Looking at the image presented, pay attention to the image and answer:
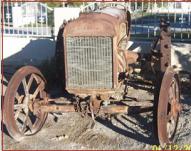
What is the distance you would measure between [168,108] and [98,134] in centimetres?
113

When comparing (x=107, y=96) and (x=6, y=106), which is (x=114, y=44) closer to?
(x=107, y=96)

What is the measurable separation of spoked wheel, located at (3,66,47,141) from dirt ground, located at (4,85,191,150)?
0.16 metres

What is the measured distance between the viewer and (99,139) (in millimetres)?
7246

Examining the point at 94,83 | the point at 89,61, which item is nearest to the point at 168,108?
the point at 94,83

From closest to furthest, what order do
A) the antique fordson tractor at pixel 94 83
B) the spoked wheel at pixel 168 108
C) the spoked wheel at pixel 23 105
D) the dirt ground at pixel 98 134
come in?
1. the spoked wheel at pixel 168 108
2. the antique fordson tractor at pixel 94 83
3. the spoked wheel at pixel 23 105
4. the dirt ground at pixel 98 134

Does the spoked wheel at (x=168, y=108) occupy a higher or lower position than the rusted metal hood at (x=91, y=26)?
lower

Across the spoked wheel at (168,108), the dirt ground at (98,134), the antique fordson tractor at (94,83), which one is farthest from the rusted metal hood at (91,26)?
the dirt ground at (98,134)

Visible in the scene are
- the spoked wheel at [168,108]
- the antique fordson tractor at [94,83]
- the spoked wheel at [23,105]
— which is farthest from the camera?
the spoked wheel at [23,105]

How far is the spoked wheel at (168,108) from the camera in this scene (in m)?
6.41

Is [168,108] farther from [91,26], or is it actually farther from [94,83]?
[91,26]

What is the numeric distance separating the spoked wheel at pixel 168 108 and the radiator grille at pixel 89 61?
2.60 ft

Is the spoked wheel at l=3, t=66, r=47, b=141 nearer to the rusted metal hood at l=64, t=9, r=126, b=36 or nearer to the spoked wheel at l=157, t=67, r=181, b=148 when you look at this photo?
the rusted metal hood at l=64, t=9, r=126, b=36

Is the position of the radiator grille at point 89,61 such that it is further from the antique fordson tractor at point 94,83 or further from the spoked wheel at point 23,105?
the spoked wheel at point 23,105

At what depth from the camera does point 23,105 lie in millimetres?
7363
